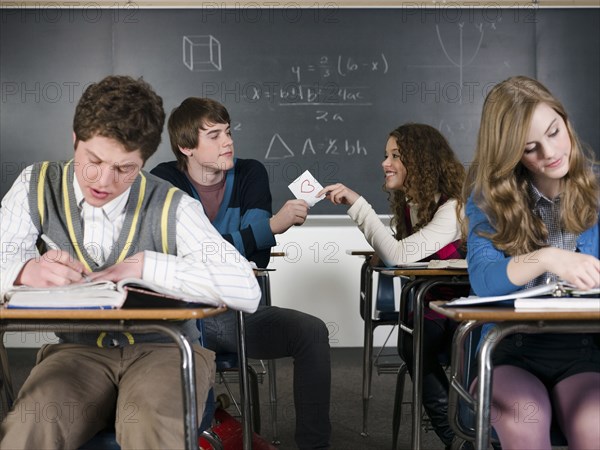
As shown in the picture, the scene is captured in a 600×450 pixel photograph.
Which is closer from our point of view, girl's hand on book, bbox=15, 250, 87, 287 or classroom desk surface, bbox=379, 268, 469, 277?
girl's hand on book, bbox=15, 250, 87, 287

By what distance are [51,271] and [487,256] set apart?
3.09ft

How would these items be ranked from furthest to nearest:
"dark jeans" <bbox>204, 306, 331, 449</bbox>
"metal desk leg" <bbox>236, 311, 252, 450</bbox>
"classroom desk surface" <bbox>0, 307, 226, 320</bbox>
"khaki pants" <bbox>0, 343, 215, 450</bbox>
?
"dark jeans" <bbox>204, 306, 331, 449</bbox> → "metal desk leg" <bbox>236, 311, 252, 450</bbox> → "khaki pants" <bbox>0, 343, 215, 450</bbox> → "classroom desk surface" <bbox>0, 307, 226, 320</bbox>

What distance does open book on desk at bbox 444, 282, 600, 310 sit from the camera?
151 centimetres

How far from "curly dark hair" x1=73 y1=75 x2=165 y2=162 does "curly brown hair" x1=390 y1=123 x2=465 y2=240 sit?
1628mm

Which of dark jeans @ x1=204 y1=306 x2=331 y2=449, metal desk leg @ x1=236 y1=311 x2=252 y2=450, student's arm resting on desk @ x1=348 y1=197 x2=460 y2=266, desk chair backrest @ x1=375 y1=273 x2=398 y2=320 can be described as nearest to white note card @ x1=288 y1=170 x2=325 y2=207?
student's arm resting on desk @ x1=348 y1=197 x2=460 y2=266

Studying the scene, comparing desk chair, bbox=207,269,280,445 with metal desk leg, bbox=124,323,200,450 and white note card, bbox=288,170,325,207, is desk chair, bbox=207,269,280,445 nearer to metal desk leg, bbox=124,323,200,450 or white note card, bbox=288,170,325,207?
white note card, bbox=288,170,325,207

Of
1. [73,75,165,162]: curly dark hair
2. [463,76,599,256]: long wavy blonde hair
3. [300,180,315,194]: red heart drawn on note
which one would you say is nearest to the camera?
[73,75,165,162]: curly dark hair

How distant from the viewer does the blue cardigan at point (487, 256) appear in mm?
1817

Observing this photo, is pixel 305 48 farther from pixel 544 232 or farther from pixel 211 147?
pixel 544 232

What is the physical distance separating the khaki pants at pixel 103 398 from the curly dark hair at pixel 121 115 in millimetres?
446

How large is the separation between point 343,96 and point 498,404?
3540mm

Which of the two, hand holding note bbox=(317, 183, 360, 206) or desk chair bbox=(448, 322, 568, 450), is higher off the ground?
hand holding note bbox=(317, 183, 360, 206)

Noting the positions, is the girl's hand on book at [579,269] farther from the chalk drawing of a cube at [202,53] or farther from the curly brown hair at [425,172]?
the chalk drawing of a cube at [202,53]

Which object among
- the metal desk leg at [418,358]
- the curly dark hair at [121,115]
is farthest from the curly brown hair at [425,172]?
the curly dark hair at [121,115]
